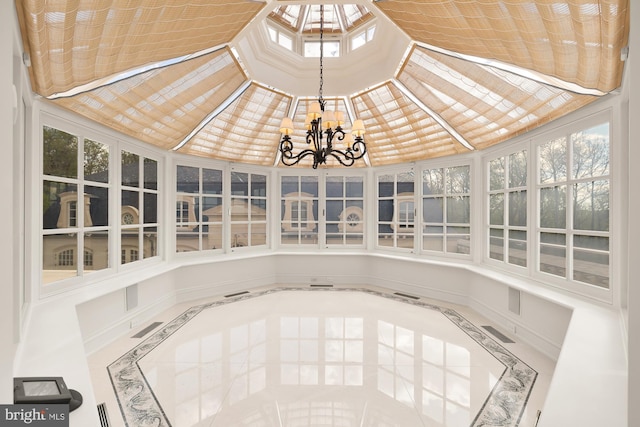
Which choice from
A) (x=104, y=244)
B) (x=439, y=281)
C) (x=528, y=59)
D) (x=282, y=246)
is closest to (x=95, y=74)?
(x=104, y=244)

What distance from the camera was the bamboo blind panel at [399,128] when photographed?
4.17 m

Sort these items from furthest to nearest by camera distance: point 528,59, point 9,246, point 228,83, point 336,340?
1. point 228,83
2. point 336,340
3. point 528,59
4. point 9,246

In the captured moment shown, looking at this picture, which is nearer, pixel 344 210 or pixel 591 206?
pixel 591 206

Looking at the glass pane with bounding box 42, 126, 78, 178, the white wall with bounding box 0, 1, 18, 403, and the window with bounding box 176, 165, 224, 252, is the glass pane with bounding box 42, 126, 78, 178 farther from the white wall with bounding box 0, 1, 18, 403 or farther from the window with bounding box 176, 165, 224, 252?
the white wall with bounding box 0, 1, 18, 403

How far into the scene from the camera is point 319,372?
2.48 metres

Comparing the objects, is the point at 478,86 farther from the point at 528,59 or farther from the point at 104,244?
the point at 104,244

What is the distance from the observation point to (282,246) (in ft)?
18.7

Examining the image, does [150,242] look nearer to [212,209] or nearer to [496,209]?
[212,209]

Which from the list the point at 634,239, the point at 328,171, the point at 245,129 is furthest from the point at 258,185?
the point at 634,239

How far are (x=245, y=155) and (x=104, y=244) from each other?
2447mm

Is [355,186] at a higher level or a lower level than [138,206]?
higher

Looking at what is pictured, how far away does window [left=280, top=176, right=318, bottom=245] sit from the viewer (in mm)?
5695

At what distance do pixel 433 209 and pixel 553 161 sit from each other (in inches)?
74.9

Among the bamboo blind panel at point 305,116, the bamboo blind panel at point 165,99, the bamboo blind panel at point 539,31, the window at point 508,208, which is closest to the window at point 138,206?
the bamboo blind panel at point 165,99
